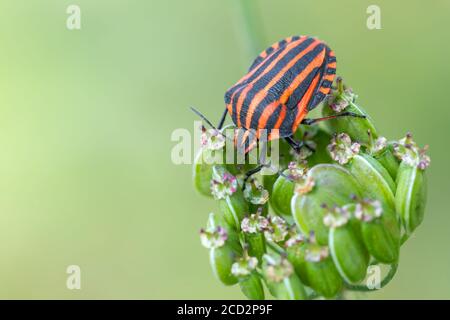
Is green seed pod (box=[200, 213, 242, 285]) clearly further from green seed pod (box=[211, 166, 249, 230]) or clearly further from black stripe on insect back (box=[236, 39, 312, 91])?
black stripe on insect back (box=[236, 39, 312, 91])

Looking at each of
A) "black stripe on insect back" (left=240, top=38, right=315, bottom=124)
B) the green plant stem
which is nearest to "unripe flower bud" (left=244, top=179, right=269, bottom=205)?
"black stripe on insect back" (left=240, top=38, right=315, bottom=124)

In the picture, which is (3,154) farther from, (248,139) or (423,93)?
(423,93)

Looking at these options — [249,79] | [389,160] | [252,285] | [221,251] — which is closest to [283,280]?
[252,285]

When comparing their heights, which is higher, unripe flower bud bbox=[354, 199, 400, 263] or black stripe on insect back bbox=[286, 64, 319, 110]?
black stripe on insect back bbox=[286, 64, 319, 110]

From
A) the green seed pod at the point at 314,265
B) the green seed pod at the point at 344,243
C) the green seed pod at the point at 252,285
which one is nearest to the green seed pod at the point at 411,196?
the green seed pod at the point at 344,243

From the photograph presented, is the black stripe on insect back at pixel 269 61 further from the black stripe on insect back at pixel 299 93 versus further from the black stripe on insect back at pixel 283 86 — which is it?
the black stripe on insect back at pixel 299 93
